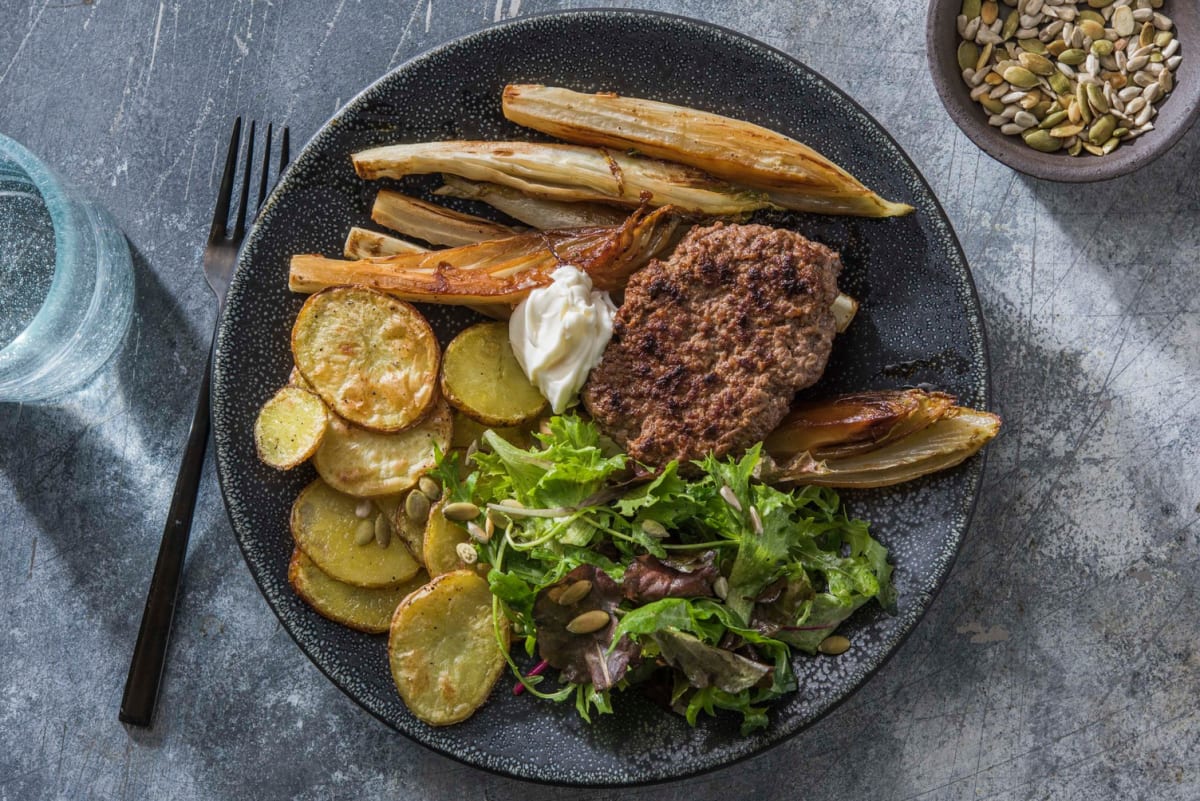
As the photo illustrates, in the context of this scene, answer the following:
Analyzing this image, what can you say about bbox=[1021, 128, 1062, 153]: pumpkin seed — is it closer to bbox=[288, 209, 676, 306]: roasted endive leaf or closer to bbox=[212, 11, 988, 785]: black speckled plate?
bbox=[212, 11, 988, 785]: black speckled plate

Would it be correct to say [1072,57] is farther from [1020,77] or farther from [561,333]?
[561,333]

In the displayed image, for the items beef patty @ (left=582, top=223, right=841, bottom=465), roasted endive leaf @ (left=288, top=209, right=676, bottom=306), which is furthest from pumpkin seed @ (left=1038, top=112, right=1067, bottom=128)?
roasted endive leaf @ (left=288, top=209, right=676, bottom=306)

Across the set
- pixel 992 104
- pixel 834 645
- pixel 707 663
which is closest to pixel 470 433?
pixel 707 663

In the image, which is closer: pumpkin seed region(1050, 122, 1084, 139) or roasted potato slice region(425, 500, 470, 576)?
roasted potato slice region(425, 500, 470, 576)

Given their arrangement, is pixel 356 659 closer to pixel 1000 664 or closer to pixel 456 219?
pixel 456 219

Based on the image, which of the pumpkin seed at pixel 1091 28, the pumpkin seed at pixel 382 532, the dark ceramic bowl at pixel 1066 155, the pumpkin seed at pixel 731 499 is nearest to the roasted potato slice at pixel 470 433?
the pumpkin seed at pixel 382 532

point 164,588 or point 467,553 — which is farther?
point 164,588
